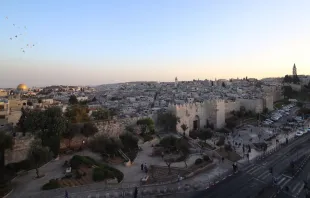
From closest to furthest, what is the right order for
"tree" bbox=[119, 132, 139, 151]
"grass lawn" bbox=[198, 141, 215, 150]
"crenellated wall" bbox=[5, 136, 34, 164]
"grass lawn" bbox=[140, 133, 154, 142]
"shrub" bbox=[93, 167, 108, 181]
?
"shrub" bbox=[93, 167, 108, 181] → "crenellated wall" bbox=[5, 136, 34, 164] → "tree" bbox=[119, 132, 139, 151] → "grass lawn" bbox=[198, 141, 215, 150] → "grass lawn" bbox=[140, 133, 154, 142]

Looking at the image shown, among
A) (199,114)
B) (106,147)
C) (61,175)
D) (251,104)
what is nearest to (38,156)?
(61,175)

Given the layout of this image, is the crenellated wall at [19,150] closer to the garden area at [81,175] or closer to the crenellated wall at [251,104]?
the garden area at [81,175]

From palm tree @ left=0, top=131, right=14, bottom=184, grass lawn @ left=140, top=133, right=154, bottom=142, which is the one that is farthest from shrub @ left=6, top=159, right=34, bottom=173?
grass lawn @ left=140, top=133, right=154, bottom=142

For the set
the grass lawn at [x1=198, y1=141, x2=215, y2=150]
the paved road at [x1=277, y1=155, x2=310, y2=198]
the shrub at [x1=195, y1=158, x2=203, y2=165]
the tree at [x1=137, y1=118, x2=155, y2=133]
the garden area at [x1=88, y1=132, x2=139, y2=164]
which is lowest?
the paved road at [x1=277, y1=155, x2=310, y2=198]

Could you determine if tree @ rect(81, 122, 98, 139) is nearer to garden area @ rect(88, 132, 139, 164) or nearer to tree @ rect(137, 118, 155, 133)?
garden area @ rect(88, 132, 139, 164)

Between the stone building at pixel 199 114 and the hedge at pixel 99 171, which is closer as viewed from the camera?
the hedge at pixel 99 171

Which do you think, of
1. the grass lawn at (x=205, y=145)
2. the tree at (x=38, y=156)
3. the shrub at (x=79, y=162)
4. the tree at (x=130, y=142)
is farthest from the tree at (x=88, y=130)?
the grass lawn at (x=205, y=145)
